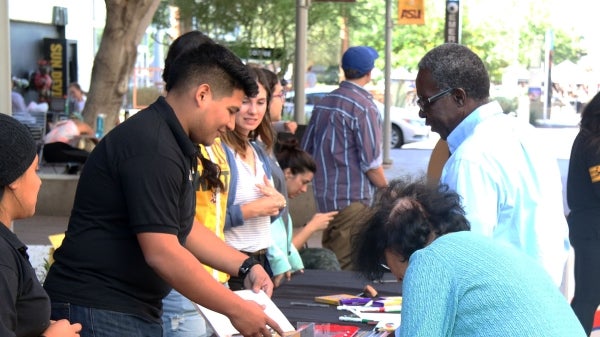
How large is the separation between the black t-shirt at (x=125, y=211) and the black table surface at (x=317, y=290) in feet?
3.64

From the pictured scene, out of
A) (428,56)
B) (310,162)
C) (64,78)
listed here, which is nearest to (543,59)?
(64,78)

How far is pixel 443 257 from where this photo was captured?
91.3 inches

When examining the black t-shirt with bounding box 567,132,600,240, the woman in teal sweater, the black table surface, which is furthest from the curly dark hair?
the black t-shirt with bounding box 567,132,600,240

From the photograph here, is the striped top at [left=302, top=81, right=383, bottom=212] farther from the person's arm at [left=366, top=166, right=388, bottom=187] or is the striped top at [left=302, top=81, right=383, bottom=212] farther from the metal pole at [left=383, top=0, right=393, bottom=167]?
the metal pole at [left=383, top=0, right=393, bottom=167]

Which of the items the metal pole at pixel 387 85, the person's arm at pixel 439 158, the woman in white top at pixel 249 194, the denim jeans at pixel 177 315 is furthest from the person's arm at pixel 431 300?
the metal pole at pixel 387 85

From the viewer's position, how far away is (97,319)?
3.26m

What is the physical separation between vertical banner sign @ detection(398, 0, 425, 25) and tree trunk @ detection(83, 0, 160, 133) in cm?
893

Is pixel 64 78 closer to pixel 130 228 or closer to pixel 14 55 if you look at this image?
pixel 14 55

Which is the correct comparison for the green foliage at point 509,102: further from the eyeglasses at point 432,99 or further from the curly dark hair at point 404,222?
the curly dark hair at point 404,222

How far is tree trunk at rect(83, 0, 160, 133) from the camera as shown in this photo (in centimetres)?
1462

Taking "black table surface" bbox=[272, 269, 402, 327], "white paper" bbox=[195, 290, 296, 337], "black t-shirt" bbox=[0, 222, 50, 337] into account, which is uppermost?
"black t-shirt" bbox=[0, 222, 50, 337]

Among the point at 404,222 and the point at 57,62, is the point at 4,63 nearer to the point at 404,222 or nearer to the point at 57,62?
the point at 404,222

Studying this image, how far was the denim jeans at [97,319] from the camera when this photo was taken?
128 inches

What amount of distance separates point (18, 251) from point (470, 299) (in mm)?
1233
